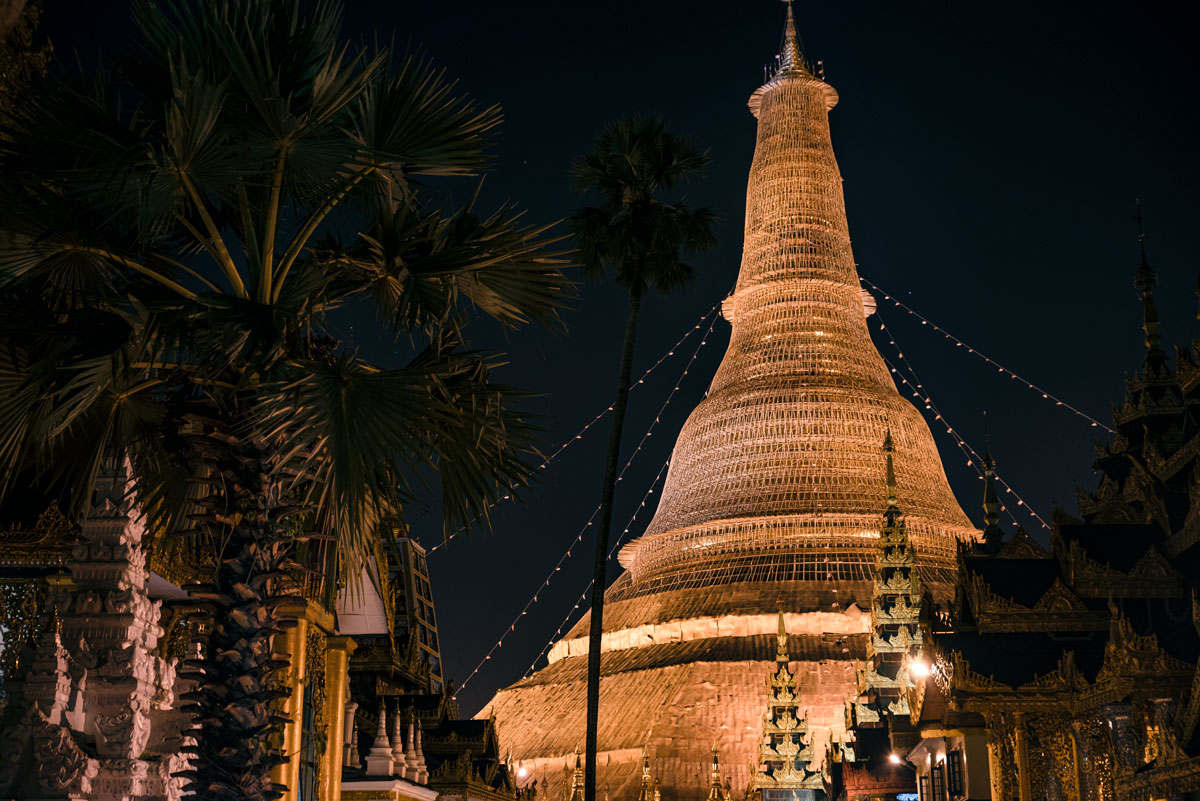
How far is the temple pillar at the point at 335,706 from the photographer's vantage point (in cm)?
1898

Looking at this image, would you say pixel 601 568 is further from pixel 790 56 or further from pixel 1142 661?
pixel 790 56

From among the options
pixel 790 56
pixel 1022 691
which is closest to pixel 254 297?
pixel 1022 691

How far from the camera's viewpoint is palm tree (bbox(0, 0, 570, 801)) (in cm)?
1058

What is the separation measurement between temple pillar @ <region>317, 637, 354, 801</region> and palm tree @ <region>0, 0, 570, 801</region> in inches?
281

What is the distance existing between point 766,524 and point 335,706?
35.6 metres

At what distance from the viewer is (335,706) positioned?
1950 cm

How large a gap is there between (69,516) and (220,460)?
5206 mm

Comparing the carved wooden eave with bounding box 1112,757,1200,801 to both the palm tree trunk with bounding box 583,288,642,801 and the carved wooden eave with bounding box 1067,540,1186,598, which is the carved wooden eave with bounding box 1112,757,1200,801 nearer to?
the carved wooden eave with bounding box 1067,540,1186,598

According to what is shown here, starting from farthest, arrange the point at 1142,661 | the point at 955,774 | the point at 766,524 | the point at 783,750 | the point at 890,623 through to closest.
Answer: the point at 766,524
the point at 783,750
the point at 890,623
the point at 955,774
the point at 1142,661

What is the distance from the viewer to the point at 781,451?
185 feet

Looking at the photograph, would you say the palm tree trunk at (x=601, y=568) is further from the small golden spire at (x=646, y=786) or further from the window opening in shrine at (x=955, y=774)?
the small golden spire at (x=646, y=786)

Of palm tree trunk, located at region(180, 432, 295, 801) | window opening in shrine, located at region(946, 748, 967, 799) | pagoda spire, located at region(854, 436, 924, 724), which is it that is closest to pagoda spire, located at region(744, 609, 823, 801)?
pagoda spire, located at region(854, 436, 924, 724)

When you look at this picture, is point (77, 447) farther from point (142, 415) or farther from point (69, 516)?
point (69, 516)

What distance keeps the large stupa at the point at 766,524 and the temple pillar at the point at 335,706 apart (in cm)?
2508
